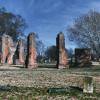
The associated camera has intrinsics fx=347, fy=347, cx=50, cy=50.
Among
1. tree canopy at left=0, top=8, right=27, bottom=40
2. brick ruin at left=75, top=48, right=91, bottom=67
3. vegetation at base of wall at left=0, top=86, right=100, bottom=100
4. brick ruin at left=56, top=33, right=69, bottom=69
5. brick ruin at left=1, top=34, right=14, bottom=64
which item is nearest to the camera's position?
vegetation at base of wall at left=0, top=86, right=100, bottom=100

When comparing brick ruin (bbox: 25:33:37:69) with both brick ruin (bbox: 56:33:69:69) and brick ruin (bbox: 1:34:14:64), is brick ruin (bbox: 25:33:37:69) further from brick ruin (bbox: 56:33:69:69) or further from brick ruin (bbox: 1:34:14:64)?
brick ruin (bbox: 1:34:14:64)

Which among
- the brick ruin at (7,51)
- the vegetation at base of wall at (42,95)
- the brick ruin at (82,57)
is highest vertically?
the brick ruin at (7,51)

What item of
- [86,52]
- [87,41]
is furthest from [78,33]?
[86,52]

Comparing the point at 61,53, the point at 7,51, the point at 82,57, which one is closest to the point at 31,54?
the point at 61,53

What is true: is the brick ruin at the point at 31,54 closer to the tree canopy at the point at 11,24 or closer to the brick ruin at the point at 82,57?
the brick ruin at the point at 82,57

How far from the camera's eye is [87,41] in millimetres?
60750

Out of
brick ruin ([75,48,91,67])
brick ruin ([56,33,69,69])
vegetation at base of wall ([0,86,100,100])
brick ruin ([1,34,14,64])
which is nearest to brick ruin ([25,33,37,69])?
brick ruin ([56,33,69,69])

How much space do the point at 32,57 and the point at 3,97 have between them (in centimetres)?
3169

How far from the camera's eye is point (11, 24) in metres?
106

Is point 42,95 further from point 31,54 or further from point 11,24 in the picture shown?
point 11,24

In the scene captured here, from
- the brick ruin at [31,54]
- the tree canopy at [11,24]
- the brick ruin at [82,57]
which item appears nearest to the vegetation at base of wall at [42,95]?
the brick ruin at [31,54]

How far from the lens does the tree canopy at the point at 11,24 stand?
10383cm

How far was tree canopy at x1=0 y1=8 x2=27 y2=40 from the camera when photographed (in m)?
104

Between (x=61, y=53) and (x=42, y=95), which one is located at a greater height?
(x=61, y=53)
